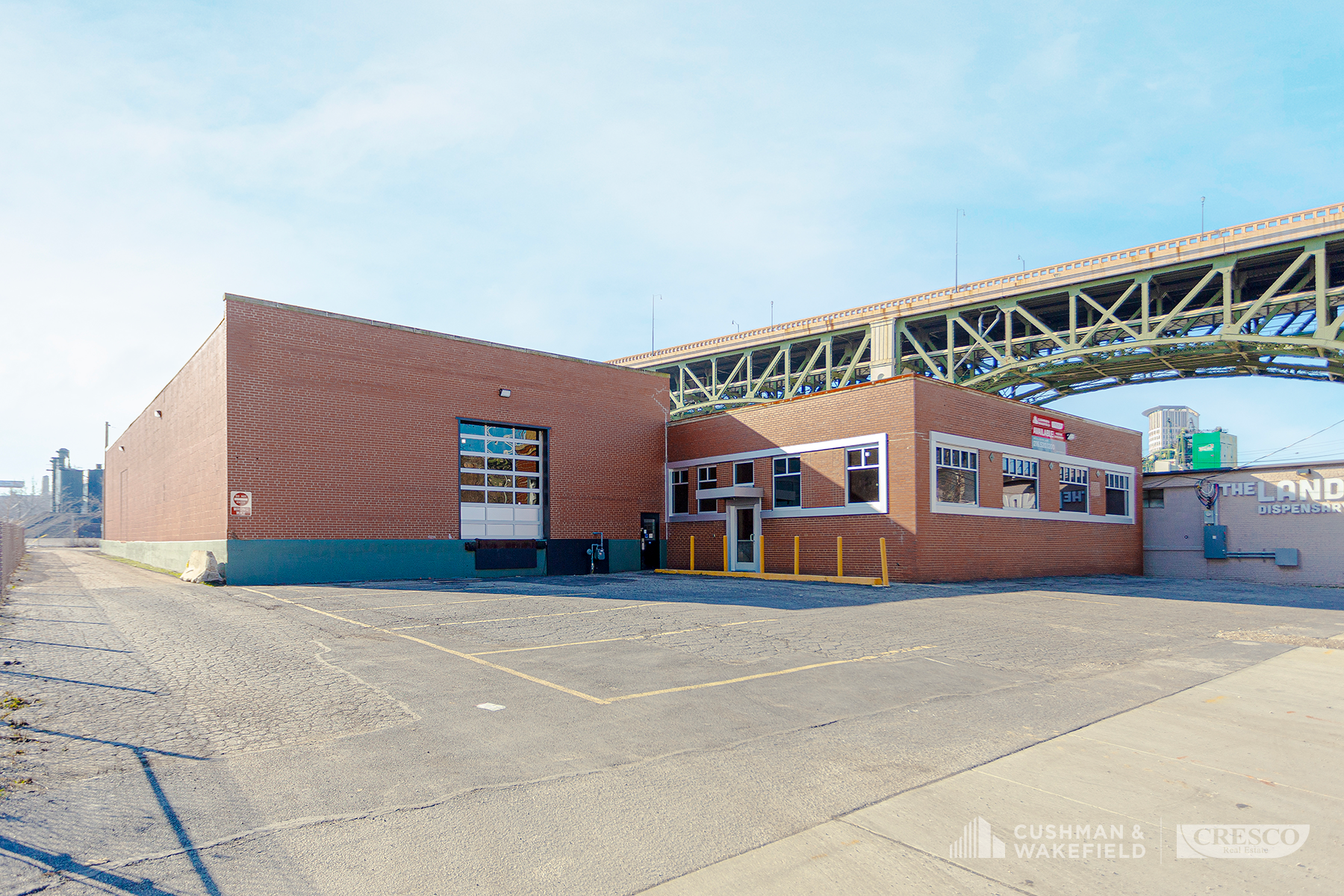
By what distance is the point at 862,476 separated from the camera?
74.5 ft

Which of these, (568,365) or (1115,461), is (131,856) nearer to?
(568,365)

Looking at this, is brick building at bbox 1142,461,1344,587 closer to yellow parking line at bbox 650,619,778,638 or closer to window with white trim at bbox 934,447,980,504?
window with white trim at bbox 934,447,980,504

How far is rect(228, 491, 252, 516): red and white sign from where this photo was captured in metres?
20.3

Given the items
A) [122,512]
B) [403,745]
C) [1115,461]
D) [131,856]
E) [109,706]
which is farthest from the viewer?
[122,512]

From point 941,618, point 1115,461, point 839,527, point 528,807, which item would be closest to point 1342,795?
point 528,807

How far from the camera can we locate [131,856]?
368 centimetres

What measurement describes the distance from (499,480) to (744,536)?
8.85m

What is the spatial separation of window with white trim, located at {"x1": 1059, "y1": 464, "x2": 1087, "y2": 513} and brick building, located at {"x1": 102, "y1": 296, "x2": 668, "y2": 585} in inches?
594

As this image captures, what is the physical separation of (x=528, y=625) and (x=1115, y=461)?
90.7 feet

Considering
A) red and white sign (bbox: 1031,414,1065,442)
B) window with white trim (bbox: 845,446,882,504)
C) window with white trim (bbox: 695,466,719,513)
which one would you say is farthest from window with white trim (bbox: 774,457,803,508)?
red and white sign (bbox: 1031,414,1065,442)

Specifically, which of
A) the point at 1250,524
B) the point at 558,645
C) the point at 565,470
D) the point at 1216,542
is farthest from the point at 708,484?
the point at 1250,524

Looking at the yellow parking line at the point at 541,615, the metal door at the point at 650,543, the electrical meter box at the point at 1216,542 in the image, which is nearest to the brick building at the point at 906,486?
the metal door at the point at 650,543

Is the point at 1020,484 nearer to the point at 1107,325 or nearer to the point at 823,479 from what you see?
the point at 823,479

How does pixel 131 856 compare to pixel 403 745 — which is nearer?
pixel 131 856
